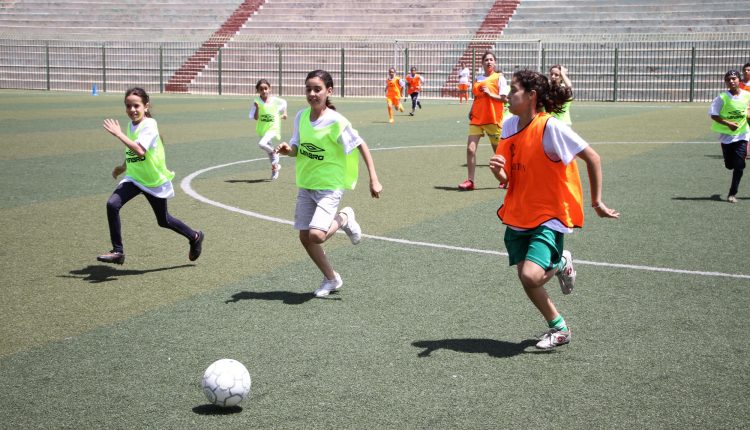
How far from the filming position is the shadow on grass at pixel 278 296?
268 inches

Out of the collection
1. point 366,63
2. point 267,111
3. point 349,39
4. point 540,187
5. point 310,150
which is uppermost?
point 349,39

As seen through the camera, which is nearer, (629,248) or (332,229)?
(332,229)

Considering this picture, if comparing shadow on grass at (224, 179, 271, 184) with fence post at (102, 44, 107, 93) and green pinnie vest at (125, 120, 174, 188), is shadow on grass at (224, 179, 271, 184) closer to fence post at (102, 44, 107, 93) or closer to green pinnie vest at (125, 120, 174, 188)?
green pinnie vest at (125, 120, 174, 188)

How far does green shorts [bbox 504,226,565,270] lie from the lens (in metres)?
5.50

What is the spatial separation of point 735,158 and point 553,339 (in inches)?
283

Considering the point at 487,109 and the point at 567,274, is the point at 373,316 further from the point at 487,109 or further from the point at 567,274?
the point at 487,109

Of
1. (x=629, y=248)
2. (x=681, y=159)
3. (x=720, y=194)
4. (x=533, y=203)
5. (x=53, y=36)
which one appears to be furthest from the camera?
(x=53, y=36)

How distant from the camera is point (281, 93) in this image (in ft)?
135

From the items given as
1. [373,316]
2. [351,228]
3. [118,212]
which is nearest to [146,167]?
[118,212]

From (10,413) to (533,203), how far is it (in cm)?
313

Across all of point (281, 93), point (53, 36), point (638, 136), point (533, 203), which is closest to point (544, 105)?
point (533, 203)

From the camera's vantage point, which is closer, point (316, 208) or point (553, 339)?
point (553, 339)

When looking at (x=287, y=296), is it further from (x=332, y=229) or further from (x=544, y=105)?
(x=544, y=105)

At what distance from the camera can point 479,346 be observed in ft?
18.8
